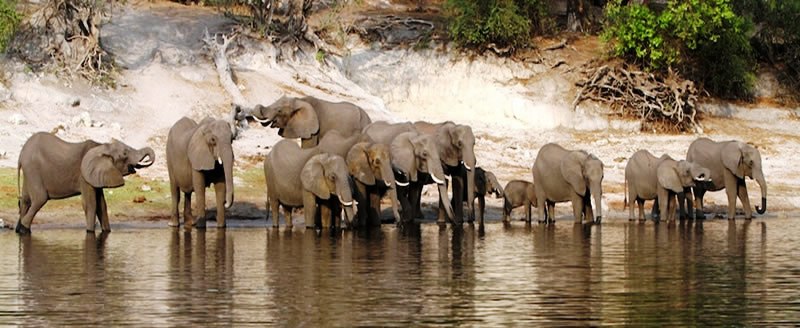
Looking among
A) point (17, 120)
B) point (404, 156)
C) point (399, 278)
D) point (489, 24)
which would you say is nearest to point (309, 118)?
point (404, 156)

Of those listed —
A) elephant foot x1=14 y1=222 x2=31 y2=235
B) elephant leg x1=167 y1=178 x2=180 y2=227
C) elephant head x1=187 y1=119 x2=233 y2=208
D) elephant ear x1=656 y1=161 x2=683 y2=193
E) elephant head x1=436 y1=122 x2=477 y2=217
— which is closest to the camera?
elephant foot x1=14 y1=222 x2=31 y2=235

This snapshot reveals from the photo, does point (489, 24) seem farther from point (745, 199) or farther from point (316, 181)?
point (316, 181)

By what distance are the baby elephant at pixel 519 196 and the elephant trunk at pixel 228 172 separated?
5.96 metres

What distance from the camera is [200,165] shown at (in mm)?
26828

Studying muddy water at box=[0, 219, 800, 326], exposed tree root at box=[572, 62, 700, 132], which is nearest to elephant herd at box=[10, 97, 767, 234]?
muddy water at box=[0, 219, 800, 326]

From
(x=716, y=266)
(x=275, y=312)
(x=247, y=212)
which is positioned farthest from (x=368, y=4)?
(x=275, y=312)

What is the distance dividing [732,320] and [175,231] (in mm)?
13556

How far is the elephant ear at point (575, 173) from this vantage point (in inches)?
1171

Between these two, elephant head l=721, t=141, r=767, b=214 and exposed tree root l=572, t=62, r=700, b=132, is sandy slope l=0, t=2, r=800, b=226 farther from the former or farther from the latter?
elephant head l=721, t=141, r=767, b=214

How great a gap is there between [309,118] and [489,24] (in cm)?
1212

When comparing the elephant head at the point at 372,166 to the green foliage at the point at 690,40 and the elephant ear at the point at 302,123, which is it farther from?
the green foliage at the point at 690,40

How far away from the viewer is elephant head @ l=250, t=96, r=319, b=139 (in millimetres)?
30641

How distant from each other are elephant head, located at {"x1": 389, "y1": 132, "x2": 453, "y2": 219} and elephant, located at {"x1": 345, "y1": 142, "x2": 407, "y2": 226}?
668 millimetres

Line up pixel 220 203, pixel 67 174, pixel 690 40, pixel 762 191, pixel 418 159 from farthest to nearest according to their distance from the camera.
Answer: pixel 690 40
pixel 762 191
pixel 418 159
pixel 220 203
pixel 67 174
